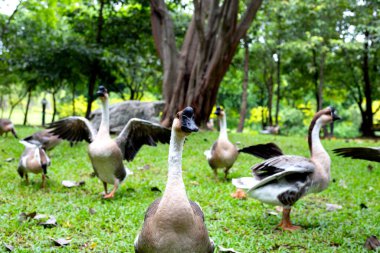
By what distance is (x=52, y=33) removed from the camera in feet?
61.1

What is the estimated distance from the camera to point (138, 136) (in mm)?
6047

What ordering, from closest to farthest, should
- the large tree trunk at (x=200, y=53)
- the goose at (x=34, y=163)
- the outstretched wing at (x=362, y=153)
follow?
the outstretched wing at (x=362, y=153), the goose at (x=34, y=163), the large tree trunk at (x=200, y=53)

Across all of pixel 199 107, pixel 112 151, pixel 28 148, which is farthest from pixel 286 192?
pixel 199 107

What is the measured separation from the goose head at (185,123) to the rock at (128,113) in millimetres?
10720

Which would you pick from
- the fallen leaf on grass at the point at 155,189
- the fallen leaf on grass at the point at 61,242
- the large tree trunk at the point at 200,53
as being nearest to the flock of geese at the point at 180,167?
the fallen leaf on grass at the point at 155,189

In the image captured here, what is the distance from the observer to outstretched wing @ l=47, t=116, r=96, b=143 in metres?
6.30

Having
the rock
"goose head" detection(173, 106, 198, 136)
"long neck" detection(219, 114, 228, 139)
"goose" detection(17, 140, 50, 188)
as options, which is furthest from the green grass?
the rock

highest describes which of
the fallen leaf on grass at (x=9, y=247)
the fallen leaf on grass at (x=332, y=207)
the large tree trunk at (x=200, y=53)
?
the large tree trunk at (x=200, y=53)

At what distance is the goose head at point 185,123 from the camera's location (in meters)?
2.74

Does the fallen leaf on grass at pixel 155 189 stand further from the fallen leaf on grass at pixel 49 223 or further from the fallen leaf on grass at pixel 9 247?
the fallen leaf on grass at pixel 9 247

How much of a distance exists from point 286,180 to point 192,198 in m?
1.62

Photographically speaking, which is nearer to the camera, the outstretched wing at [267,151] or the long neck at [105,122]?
the outstretched wing at [267,151]

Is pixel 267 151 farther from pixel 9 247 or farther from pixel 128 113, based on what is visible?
pixel 128 113

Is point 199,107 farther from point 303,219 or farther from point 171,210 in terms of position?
point 171,210
